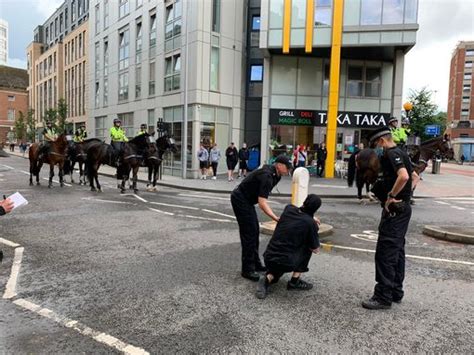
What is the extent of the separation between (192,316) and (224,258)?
2.20 meters

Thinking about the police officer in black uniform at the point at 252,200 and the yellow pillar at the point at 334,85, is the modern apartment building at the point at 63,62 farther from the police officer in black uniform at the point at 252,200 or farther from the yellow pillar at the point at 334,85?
the police officer in black uniform at the point at 252,200

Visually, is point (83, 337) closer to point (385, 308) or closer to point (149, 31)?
point (385, 308)

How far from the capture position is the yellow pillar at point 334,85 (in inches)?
835

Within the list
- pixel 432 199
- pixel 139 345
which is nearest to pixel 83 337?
pixel 139 345

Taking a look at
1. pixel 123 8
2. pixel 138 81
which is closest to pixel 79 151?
pixel 138 81

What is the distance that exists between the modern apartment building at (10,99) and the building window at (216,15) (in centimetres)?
7488

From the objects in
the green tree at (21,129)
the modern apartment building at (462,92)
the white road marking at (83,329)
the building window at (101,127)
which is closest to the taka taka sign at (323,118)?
the building window at (101,127)

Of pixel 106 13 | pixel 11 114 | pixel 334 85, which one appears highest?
pixel 106 13

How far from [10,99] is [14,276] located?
94.5 metres

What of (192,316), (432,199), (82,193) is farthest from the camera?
(432,199)

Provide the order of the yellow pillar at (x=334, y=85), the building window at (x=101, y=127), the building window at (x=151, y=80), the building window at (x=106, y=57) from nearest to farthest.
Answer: the yellow pillar at (x=334, y=85) < the building window at (x=151, y=80) < the building window at (x=106, y=57) < the building window at (x=101, y=127)

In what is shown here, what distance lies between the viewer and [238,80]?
24.6 metres

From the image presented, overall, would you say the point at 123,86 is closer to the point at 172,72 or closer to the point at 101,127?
the point at 101,127

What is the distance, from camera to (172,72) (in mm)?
24391
